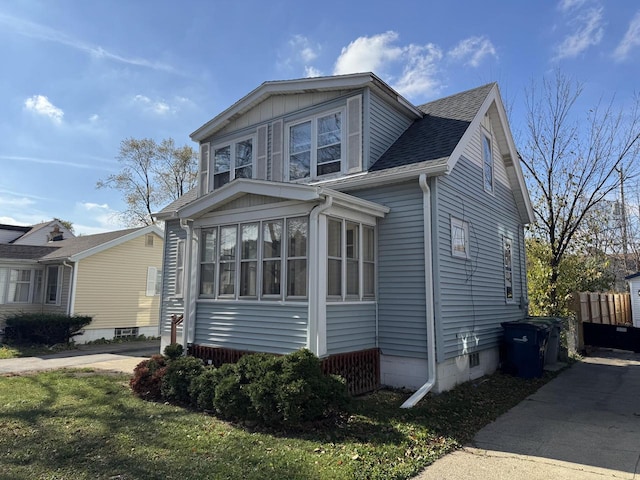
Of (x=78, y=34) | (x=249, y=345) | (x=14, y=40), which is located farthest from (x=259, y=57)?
(x=249, y=345)

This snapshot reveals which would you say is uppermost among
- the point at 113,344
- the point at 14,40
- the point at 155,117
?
the point at 155,117

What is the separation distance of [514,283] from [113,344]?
1491 cm

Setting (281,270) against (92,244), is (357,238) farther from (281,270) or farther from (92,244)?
(92,244)

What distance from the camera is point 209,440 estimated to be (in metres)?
5.10

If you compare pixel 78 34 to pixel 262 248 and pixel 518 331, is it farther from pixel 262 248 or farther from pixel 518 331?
pixel 518 331

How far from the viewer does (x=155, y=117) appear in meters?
15.9

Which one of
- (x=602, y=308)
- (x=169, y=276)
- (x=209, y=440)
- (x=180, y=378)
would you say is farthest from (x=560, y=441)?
(x=602, y=308)

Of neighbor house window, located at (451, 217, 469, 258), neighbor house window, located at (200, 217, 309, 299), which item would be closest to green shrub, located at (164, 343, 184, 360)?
neighbor house window, located at (200, 217, 309, 299)

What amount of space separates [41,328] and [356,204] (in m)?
13.7

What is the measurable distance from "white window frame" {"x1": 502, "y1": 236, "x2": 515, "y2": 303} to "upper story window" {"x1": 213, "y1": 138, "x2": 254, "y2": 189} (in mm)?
7176

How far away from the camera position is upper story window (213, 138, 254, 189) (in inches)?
428

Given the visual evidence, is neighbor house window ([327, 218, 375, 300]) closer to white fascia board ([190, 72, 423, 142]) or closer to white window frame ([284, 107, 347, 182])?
white window frame ([284, 107, 347, 182])

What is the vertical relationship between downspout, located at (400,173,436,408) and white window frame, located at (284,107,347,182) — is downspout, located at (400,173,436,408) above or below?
below

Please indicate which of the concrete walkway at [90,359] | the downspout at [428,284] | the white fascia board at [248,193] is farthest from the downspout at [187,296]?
the downspout at [428,284]
